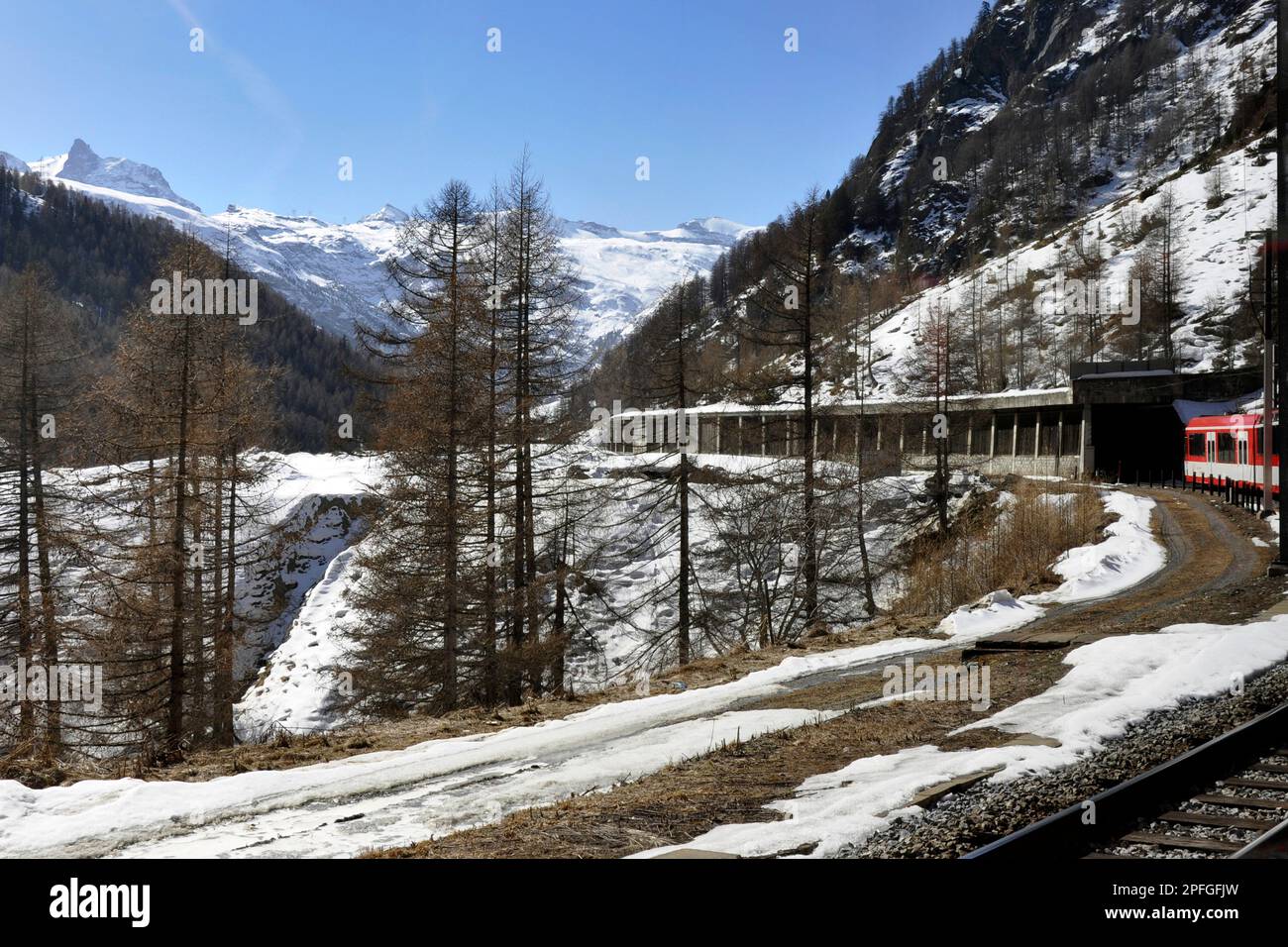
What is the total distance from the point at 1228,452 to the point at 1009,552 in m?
13.9

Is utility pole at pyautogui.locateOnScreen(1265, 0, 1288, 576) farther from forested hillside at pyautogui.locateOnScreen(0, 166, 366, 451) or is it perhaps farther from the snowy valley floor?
forested hillside at pyautogui.locateOnScreen(0, 166, 366, 451)

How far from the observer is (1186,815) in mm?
6277

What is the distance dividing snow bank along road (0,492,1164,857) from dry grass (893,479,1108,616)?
1260cm

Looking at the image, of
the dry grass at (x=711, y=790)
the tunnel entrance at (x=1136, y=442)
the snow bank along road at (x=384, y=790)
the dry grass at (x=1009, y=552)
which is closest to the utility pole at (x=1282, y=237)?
the dry grass at (x=1009, y=552)

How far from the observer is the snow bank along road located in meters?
7.04

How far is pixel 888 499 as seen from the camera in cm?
4050

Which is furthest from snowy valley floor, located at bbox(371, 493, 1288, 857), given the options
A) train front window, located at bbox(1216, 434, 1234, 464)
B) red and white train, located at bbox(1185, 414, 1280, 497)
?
train front window, located at bbox(1216, 434, 1234, 464)

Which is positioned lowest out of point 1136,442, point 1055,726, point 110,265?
point 1055,726

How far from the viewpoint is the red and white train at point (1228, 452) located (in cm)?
2980

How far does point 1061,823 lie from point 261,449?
28211mm

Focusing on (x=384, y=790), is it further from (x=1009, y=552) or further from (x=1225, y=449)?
(x=1225, y=449)

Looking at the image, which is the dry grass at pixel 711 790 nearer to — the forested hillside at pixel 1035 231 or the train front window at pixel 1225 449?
the forested hillside at pixel 1035 231

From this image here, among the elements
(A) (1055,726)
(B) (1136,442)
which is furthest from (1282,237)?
(B) (1136,442)

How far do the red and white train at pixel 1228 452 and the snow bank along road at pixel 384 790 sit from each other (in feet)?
83.3
